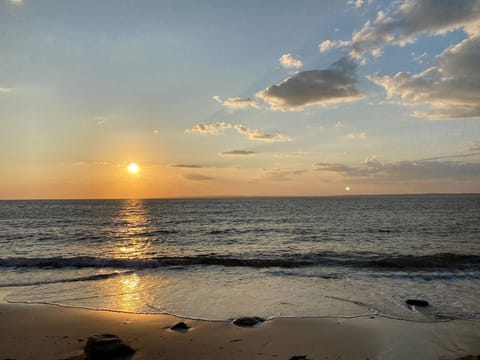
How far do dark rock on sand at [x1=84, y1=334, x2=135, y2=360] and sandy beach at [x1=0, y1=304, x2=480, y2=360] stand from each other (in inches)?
11.3

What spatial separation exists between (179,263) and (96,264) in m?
5.22

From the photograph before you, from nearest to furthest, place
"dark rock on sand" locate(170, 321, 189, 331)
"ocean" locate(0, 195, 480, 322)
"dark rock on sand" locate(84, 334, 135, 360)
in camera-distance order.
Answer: "dark rock on sand" locate(84, 334, 135, 360) < "dark rock on sand" locate(170, 321, 189, 331) < "ocean" locate(0, 195, 480, 322)

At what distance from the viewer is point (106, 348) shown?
7.82 metres

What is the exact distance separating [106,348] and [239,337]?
3.30m

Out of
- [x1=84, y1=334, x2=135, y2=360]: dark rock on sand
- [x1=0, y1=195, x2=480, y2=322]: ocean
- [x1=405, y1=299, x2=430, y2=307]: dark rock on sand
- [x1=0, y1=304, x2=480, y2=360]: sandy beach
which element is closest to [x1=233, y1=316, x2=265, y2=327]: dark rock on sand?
[x1=0, y1=304, x2=480, y2=360]: sandy beach

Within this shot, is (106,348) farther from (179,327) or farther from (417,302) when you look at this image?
(417,302)

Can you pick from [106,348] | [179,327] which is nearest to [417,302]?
[179,327]

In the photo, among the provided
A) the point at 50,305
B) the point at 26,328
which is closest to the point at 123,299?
the point at 50,305

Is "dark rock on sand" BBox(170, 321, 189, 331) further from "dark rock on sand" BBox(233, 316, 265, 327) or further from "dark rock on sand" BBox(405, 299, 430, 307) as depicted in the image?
"dark rock on sand" BBox(405, 299, 430, 307)

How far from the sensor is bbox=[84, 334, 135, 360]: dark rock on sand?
7.72 metres

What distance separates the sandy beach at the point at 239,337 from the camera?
8.30 meters

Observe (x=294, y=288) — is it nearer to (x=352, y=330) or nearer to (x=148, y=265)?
(x=352, y=330)

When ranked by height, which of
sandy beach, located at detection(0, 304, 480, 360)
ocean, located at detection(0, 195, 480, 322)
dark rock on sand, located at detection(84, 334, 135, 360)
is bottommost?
ocean, located at detection(0, 195, 480, 322)

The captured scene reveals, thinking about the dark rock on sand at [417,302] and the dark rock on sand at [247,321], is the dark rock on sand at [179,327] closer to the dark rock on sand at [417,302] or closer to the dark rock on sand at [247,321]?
the dark rock on sand at [247,321]
